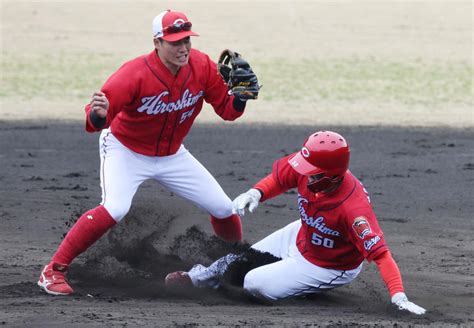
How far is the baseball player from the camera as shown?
630cm

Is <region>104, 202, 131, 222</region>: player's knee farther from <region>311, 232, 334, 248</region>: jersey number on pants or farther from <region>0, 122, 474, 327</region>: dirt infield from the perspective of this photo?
<region>311, 232, 334, 248</region>: jersey number on pants

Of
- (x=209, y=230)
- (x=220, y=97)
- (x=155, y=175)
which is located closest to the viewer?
(x=155, y=175)

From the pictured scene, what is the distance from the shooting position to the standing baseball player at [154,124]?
6871 mm

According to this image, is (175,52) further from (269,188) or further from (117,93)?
(269,188)

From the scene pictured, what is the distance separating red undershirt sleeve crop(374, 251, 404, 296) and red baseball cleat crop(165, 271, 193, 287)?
1.56 metres

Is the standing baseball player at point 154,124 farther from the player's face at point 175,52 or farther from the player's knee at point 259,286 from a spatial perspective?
the player's knee at point 259,286

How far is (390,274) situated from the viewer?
619cm

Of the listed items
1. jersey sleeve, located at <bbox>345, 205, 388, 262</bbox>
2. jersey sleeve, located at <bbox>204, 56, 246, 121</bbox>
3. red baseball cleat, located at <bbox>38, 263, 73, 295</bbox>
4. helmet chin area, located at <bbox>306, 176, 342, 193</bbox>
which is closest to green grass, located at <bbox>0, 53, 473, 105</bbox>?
jersey sleeve, located at <bbox>204, 56, 246, 121</bbox>

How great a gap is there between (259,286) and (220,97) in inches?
60.8

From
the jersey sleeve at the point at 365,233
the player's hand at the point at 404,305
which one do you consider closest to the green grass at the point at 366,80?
the jersey sleeve at the point at 365,233

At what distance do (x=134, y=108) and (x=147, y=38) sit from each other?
46.7 feet

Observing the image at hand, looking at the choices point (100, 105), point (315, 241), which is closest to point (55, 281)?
point (100, 105)

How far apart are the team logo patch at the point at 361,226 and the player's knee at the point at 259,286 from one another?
790 millimetres

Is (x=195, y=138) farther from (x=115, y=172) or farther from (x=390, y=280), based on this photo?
(x=390, y=280)
